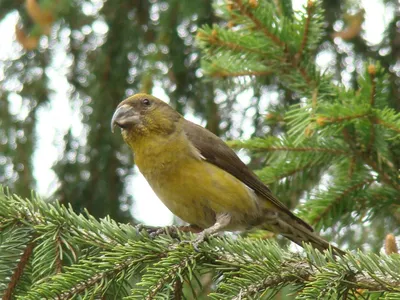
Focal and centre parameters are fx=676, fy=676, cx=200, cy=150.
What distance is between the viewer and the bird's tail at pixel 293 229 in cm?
417

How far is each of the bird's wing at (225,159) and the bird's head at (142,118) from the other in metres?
0.15

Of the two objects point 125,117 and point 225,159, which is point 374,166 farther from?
point 125,117

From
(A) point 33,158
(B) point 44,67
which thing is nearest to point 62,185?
(A) point 33,158

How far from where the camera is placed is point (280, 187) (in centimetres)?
432

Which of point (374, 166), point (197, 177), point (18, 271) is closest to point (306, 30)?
point (374, 166)

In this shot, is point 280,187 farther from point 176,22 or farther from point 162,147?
point 176,22

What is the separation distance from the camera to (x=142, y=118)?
178 inches

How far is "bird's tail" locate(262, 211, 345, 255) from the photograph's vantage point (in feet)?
13.7

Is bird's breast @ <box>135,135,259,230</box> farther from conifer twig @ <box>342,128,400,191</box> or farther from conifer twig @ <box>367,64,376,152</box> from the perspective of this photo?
conifer twig @ <box>367,64,376,152</box>

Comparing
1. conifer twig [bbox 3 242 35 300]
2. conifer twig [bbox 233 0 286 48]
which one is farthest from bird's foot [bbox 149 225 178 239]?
conifer twig [bbox 233 0 286 48]

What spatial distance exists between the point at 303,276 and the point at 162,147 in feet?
6.19

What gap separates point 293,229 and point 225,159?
65 centimetres

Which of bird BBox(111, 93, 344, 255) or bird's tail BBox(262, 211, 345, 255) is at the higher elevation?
bird BBox(111, 93, 344, 255)

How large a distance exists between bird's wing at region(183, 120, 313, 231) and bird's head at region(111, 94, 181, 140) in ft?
0.50
